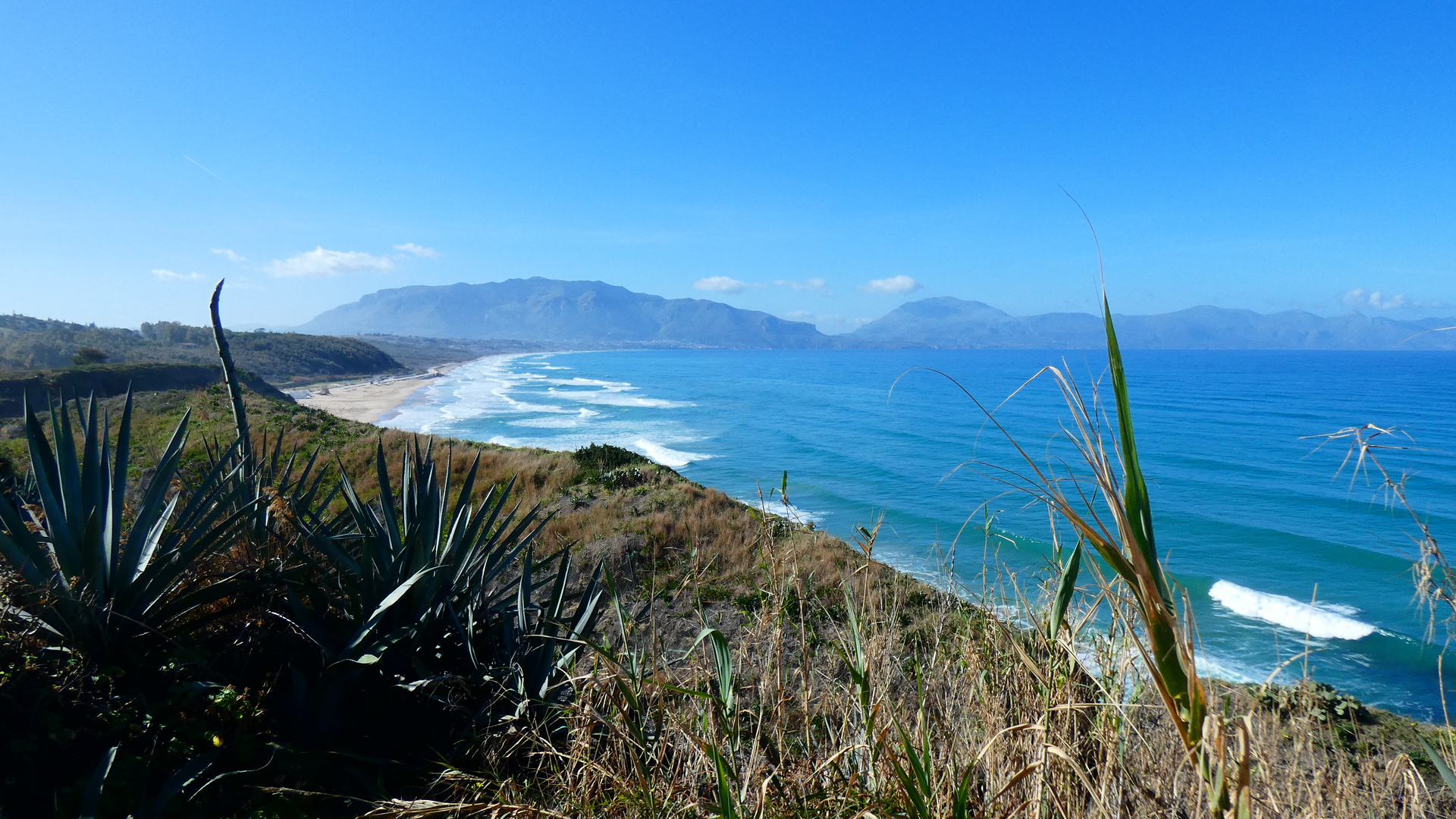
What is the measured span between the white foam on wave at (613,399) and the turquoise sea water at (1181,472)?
1.22 feet

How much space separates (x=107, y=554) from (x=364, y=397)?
190ft

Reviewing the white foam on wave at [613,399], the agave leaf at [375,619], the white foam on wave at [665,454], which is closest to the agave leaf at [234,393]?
the agave leaf at [375,619]

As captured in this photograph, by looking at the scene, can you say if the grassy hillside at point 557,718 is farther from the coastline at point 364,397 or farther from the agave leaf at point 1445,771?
the coastline at point 364,397

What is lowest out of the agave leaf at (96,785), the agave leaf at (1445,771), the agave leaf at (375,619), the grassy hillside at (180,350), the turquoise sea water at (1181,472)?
the turquoise sea water at (1181,472)

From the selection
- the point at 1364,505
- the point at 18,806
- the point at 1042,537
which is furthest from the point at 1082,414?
the point at 1364,505

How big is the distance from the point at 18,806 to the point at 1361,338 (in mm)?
248491

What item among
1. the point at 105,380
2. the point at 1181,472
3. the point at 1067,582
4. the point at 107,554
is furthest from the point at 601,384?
the point at 1067,582

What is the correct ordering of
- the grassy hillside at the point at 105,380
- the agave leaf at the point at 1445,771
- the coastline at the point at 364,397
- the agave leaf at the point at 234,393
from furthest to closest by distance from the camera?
the coastline at the point at 364,397, the grassy hillside at the point at 105,380, the agave leaf at the point at 234,393, the agave leaf at the point at 1445,771

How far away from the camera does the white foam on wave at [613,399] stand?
52734 mm


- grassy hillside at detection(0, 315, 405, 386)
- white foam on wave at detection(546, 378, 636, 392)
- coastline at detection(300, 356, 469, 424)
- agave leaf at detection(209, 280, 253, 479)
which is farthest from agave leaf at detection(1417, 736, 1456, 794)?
white foam on wave at detection(546, 378, 636, 392)

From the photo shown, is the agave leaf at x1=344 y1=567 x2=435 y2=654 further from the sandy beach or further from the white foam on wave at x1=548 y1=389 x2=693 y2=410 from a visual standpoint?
the white foam on wave at x1=548 y1=389 x2=693 y2=410

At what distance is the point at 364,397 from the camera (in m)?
54.2

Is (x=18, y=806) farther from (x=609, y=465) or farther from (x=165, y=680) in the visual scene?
(x=609, y=465)

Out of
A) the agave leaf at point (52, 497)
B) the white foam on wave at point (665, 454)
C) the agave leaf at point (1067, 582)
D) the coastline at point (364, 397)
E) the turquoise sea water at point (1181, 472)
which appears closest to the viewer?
the agave leaf at point (1067, 582)
